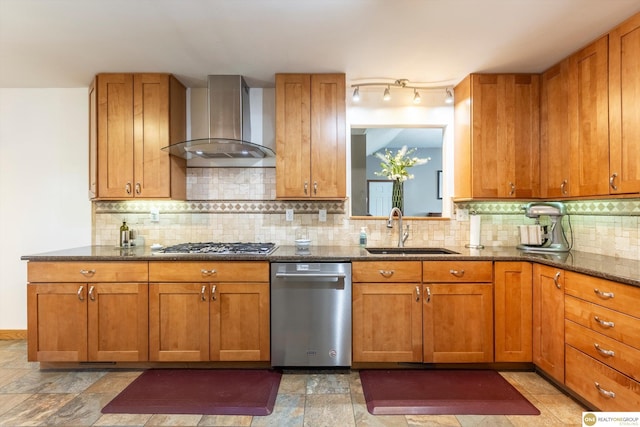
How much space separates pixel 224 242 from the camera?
9.86ft

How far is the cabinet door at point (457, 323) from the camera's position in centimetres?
236

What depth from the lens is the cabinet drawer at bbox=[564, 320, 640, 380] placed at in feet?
5.29

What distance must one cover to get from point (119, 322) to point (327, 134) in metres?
2.19

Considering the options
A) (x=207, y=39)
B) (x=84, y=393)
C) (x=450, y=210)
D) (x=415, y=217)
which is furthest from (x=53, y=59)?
(x=450, y=210)

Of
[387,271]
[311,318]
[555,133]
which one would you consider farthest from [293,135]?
[555,133]

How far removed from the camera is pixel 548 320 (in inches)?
86.4

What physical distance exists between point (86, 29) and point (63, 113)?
1324mm

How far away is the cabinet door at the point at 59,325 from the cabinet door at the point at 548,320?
3.32 metres

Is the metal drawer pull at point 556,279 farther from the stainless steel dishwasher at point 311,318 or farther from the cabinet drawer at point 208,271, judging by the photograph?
the cabinet drawer at point 208,271

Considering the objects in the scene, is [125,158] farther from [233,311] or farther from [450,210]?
[450,210]

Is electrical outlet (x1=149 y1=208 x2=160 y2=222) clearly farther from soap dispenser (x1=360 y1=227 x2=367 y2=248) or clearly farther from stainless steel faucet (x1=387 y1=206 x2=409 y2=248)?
stainless steel faucet (x1=387 y1=206 x2=409 y2=248)

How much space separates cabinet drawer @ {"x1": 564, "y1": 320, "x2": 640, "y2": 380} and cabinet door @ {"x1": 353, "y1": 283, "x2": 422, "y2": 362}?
3.01 ft

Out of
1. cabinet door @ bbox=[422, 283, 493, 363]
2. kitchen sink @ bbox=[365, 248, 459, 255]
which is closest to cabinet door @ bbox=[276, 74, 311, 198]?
kitchen sink @ bbox=[365, 248, 459, 255]

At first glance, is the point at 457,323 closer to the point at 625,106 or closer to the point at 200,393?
the point at 625,106
